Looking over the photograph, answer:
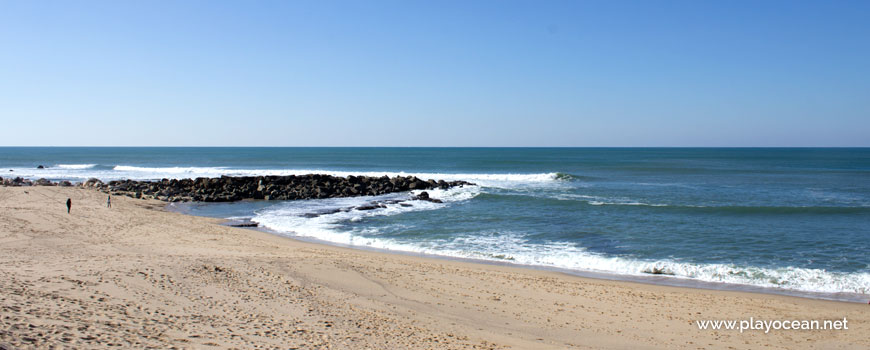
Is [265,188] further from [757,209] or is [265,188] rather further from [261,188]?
[757,209]

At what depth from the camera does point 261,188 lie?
31.8 metres

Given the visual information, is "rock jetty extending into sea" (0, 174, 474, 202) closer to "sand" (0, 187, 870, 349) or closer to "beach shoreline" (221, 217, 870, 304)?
"beach shoreline" (221, 217, 870, 304)

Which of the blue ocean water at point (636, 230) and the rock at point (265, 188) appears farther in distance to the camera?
the rock at point (265, 188)

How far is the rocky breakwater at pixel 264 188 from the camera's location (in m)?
30.2

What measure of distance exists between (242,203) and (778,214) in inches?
1047

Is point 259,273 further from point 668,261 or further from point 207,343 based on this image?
point 668,261

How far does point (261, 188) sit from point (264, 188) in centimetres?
25

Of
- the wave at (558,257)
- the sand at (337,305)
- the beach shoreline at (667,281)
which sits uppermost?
the sand at (337,305)

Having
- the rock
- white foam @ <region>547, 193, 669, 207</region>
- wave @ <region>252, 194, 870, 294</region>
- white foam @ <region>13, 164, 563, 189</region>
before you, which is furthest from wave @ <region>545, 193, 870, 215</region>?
white foam @ <region>13, 164, 563, 189</region>

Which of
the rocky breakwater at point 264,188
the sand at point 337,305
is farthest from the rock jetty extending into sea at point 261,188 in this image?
the sand at point 337,305

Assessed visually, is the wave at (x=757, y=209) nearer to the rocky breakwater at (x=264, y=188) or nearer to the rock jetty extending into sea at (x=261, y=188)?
the rock jetty extending into sea at (x=261, y=188)

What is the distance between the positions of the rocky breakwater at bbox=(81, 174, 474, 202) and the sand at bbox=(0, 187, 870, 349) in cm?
1661

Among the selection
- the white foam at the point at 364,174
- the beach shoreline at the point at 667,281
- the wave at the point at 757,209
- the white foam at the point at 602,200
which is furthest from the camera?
the white foam at the point at 364,174

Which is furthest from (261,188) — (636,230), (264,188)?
(636,230)
